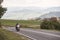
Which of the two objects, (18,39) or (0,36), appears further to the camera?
(18,39)

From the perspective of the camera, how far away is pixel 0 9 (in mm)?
27234

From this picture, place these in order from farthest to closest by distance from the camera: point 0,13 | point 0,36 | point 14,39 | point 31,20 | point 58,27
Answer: point 31,20 → point 58,27 → point 14,39 → point 0,13 → point 0,36

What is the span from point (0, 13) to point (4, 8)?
0.99 meters

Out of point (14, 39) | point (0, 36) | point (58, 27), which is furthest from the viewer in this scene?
point (58, 27)

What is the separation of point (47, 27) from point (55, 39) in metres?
40.5

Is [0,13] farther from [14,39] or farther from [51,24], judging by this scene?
[51,24]

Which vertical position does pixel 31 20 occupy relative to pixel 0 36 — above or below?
below

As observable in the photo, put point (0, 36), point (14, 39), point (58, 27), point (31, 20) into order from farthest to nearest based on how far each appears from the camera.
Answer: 1. point (31, 20)
2. point (58, 27)
3. point (14, 39)
4. point (0, 36)

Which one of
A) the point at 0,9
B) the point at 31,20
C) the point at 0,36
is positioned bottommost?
the point at 31,20

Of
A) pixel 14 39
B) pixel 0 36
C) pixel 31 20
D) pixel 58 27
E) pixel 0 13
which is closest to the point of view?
pixel 0 36

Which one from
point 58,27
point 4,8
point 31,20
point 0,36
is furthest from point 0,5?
point 31,20

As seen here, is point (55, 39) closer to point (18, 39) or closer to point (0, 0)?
point (18, 39)

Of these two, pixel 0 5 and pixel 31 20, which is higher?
pixel 0 5

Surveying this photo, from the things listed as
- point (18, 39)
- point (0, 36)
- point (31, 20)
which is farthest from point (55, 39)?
point (31, 20)
